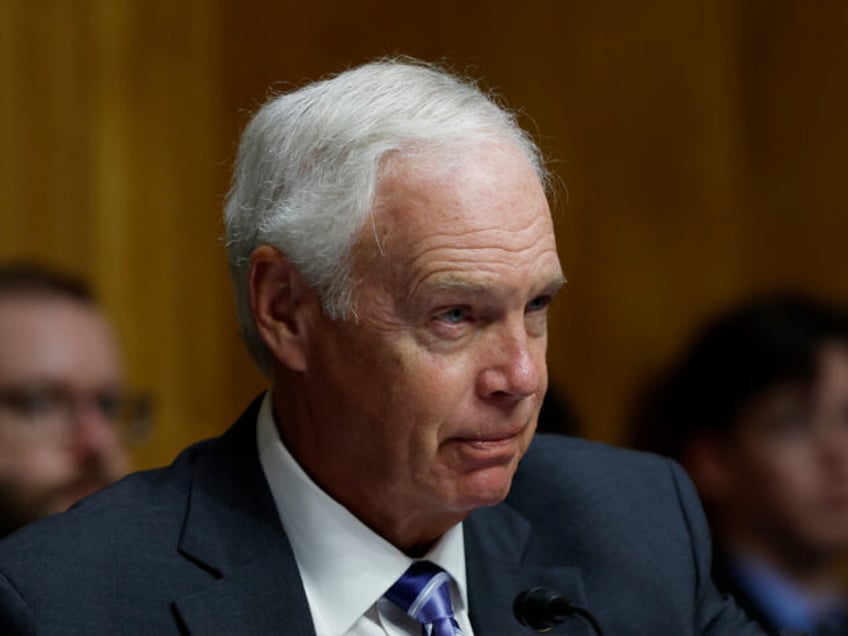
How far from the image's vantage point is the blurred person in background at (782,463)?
15.2ft

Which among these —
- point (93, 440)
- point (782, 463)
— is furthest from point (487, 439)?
point (782, 463)

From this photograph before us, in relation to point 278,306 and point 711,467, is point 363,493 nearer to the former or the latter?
point 278,306

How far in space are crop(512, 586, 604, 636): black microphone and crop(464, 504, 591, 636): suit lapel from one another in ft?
0.32

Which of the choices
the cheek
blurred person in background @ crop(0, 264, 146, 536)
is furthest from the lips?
the cheek

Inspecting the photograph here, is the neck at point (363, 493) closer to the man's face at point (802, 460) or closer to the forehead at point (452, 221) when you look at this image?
the forehead at point (452, 221)

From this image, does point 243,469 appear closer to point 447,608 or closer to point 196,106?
point 447,608

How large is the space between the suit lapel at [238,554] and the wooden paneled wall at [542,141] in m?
2.20

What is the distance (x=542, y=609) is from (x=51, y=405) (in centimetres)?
195

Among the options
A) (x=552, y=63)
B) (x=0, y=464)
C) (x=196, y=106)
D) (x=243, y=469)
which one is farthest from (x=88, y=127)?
(x=243, y=469)

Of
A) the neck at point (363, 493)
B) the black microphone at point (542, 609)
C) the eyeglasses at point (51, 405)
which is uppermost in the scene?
the neck at point (363, 493)

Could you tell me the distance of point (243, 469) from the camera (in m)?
2.56

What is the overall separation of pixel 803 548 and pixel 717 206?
1.73 m

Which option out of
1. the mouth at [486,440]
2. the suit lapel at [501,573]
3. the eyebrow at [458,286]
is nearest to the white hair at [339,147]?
the eyebrow at [458,286]

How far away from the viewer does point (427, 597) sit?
247 cm
